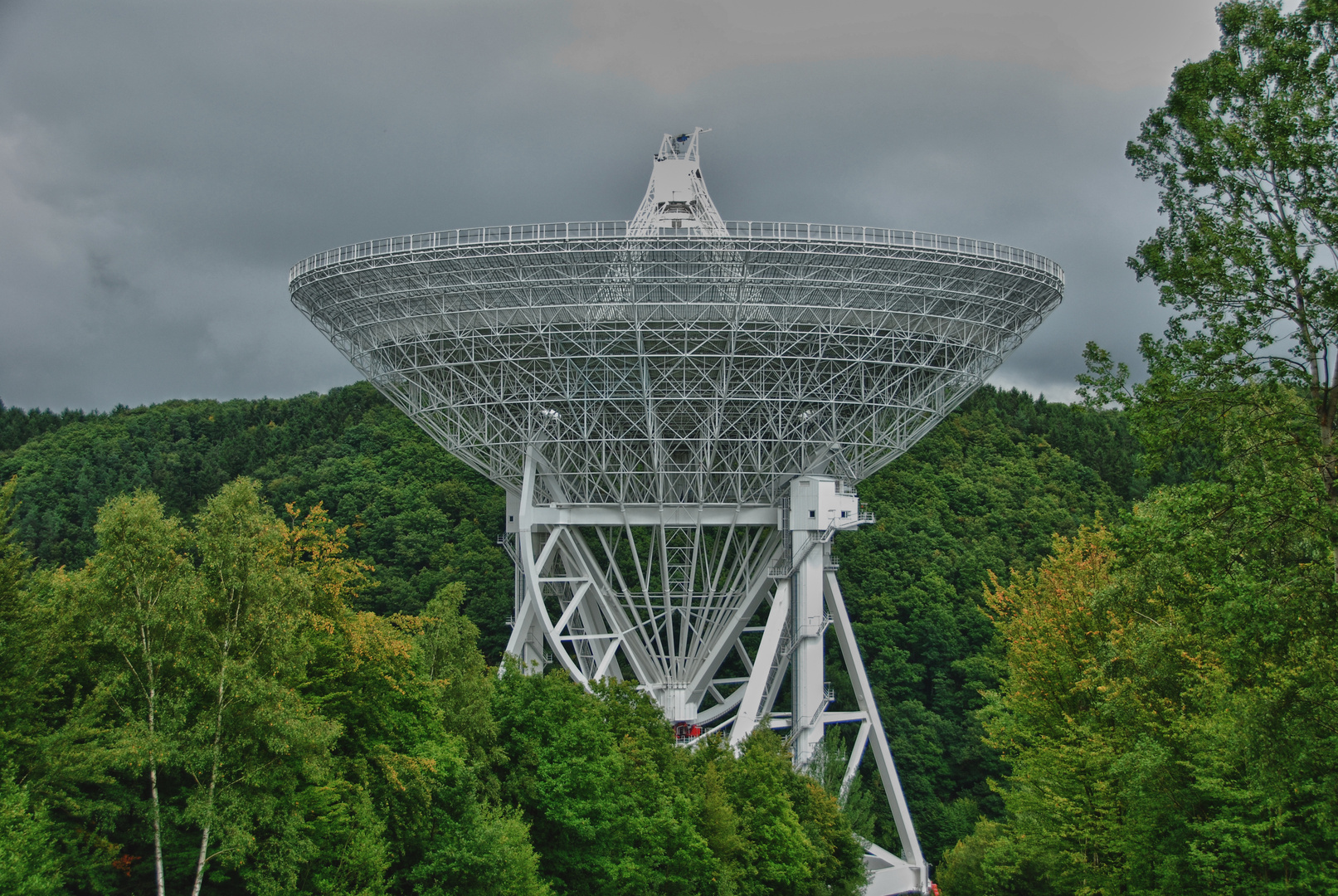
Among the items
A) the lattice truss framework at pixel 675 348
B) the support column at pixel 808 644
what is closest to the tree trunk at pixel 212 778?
the lattice truss framework at pixel 675 348

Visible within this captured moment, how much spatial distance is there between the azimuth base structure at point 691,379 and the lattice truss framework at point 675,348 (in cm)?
8

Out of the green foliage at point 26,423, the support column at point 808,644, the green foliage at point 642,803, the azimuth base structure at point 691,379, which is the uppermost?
the green foliage at point 26,423

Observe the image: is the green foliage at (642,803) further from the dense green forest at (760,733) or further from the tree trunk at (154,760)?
the tree trunk at (154,760)

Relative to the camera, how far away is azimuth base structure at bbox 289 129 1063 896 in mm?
33594

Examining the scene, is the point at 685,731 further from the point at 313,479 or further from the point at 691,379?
the point at 313,479

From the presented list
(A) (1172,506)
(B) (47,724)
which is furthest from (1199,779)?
(B) (47,724)

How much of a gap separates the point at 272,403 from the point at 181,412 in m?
6.56

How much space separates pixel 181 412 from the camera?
9138cm

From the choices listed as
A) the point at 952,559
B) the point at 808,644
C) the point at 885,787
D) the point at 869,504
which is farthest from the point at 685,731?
the point at 869,504

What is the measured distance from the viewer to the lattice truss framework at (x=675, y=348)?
33531 mm

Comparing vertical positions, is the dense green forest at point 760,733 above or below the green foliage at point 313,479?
below

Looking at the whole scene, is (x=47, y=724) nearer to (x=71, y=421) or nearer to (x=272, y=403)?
(x=272, y=403)

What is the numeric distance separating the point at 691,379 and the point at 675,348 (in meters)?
1.51

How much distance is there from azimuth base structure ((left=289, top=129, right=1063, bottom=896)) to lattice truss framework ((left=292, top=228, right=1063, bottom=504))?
0.25 feet
